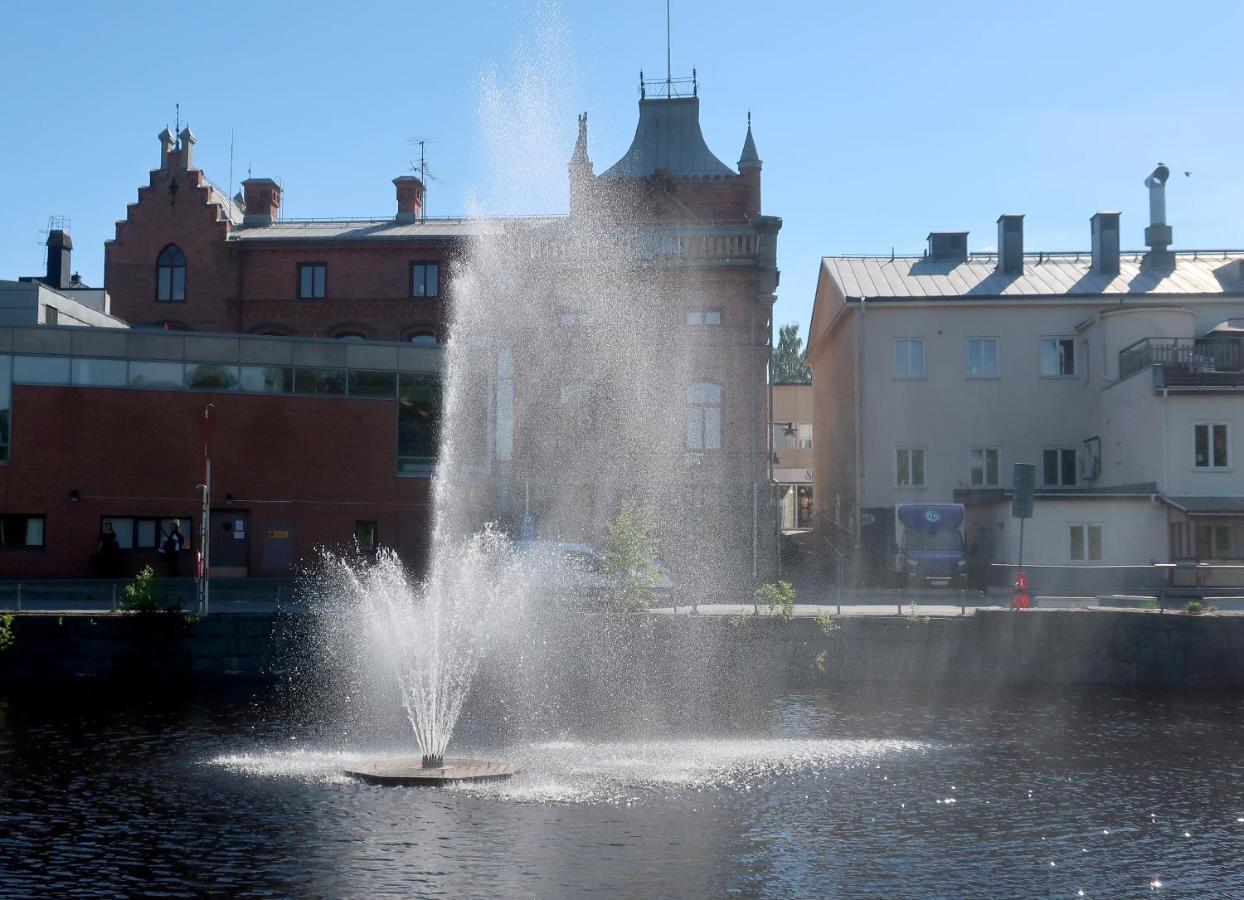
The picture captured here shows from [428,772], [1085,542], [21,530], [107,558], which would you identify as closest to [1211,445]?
[1085,542]

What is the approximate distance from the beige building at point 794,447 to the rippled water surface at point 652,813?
57.4m

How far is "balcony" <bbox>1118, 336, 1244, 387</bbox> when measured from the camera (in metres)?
44.8

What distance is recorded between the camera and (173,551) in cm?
4216

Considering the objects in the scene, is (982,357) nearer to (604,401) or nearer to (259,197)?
(604,401)

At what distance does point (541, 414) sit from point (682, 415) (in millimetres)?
5233

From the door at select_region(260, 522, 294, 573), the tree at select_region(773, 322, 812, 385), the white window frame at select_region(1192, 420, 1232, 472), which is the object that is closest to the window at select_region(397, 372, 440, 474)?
the door at select_region(260, 522, 294, 573)

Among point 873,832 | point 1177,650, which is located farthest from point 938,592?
point 873,832

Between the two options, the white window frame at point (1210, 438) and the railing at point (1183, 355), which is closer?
the white window frame at point (1210, 438)

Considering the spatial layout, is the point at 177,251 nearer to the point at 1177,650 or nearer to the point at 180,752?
the point at 180,752

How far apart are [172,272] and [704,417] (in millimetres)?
24220

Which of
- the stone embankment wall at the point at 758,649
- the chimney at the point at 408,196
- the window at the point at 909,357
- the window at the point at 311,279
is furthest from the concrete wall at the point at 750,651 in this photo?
the chimney at the point at 408,196

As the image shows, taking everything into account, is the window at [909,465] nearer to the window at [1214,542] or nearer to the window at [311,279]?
the window at [1214,542]

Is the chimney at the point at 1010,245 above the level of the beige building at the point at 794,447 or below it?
above

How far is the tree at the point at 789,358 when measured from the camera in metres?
105
